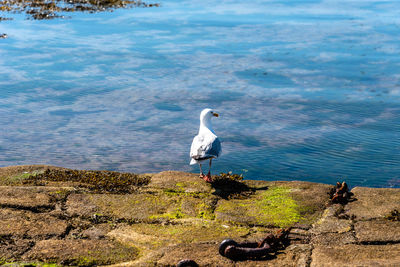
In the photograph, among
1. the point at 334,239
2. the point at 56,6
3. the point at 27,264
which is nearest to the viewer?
the point at 27,264

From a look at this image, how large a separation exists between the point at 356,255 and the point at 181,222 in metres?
1.83

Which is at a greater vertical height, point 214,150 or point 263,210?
point 214,150

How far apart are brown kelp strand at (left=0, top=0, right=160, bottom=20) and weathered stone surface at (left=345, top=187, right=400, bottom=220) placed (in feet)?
61.2

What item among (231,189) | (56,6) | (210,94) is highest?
(56,6)

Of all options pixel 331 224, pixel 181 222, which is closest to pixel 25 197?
pixel 181 222

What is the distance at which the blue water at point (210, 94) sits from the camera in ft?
31.2

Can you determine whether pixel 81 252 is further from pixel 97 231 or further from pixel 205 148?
pixel 205 148

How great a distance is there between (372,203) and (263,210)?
1.25 m

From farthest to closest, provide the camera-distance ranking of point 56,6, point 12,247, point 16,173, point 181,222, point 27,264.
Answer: point 56,6
point 16,173
point 181,222
point 12,247
point 27,264

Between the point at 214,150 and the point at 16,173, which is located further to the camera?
the point at 214,150

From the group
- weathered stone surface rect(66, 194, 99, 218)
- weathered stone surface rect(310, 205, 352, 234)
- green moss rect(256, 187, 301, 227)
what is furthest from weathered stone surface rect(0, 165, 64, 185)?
weathered stone surface rect(310, 205, 352, 234)

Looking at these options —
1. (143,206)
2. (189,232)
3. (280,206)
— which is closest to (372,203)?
(280,206)

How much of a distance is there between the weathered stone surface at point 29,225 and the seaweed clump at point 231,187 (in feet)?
6.83

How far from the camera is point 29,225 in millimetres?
5121
